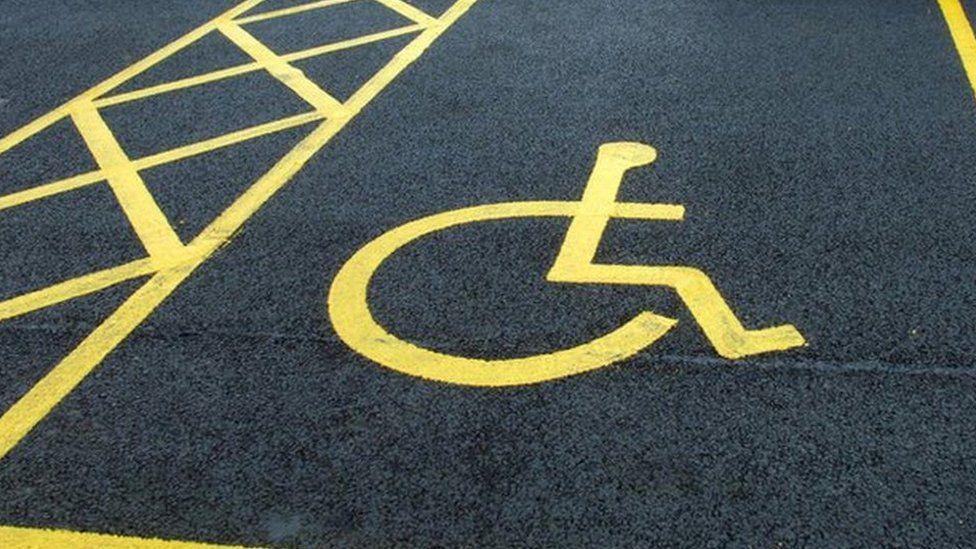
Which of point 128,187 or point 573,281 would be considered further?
point 128,187

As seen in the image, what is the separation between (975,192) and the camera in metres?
4.73

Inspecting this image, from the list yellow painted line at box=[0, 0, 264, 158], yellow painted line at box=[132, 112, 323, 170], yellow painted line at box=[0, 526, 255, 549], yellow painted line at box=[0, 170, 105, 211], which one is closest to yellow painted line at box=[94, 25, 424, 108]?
yellow painted line at box=[0, 0, 264, 158]

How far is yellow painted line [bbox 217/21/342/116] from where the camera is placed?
634 centimetres

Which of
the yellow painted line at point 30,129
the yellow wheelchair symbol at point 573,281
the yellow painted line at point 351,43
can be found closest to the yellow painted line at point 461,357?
the yellow wheelchair symbol at point 573,281

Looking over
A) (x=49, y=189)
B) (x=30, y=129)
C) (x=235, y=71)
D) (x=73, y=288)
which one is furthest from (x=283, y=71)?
(x=73, y=288)

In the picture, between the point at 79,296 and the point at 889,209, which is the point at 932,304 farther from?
the point at 79,296

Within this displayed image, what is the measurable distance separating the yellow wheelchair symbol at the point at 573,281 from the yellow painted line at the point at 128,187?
993mm

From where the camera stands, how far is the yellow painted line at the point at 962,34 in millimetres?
6305

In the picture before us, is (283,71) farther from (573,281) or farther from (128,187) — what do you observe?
(573,281)

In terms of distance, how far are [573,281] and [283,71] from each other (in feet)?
12.2

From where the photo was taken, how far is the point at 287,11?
8.55 m

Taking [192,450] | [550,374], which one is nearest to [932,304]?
[550,374]

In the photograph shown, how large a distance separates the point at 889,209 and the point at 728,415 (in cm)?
189

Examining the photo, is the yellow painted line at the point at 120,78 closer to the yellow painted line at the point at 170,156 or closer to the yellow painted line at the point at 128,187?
the yellow painted line at the point at 128,187
